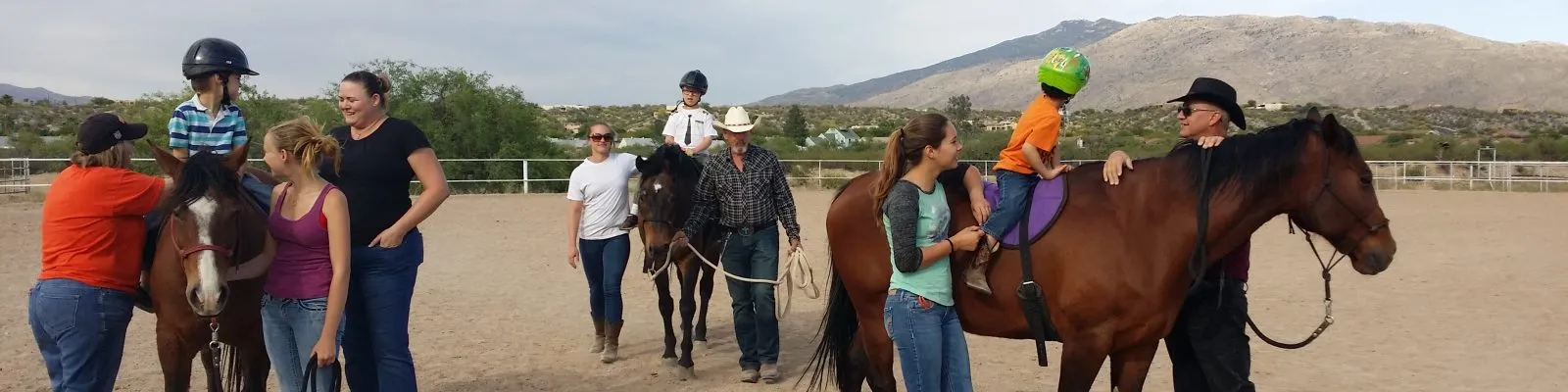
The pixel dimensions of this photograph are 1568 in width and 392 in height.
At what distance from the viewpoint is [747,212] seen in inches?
205

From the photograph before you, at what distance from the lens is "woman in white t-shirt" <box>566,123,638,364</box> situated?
5855 millimetres

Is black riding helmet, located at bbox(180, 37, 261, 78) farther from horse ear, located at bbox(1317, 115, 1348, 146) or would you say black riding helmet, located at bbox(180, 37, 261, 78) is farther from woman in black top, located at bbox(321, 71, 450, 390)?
horse ear, located at bbox(1317, 115, 1348, 146)

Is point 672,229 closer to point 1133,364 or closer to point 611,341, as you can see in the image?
point 611,341

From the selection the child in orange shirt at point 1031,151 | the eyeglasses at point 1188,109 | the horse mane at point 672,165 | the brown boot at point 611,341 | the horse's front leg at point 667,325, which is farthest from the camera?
the brown boot at point 611,341

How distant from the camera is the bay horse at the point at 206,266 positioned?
9.63 feet

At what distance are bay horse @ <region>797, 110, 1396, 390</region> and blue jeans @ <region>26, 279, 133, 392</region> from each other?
3034mm

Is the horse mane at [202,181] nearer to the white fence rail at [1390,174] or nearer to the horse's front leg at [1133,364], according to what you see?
the horse's front leg at [1133,364]

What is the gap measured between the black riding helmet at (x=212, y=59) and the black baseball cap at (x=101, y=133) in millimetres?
492

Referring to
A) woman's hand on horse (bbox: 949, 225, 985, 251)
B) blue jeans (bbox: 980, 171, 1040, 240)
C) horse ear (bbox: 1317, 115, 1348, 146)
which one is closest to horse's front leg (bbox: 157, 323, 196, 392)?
woman's hand on horse (bbox: 949, 225, 985, 251)

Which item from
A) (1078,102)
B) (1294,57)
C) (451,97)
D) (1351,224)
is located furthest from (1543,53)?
(1351,224)

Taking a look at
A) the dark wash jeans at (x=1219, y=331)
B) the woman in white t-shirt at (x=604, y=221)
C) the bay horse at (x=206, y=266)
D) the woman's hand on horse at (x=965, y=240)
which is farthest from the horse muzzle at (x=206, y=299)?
the dark wash jeans at (x=1219, y=331)

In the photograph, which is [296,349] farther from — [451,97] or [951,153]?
[451,97]

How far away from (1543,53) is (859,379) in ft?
424

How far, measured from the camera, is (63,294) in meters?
3.06
